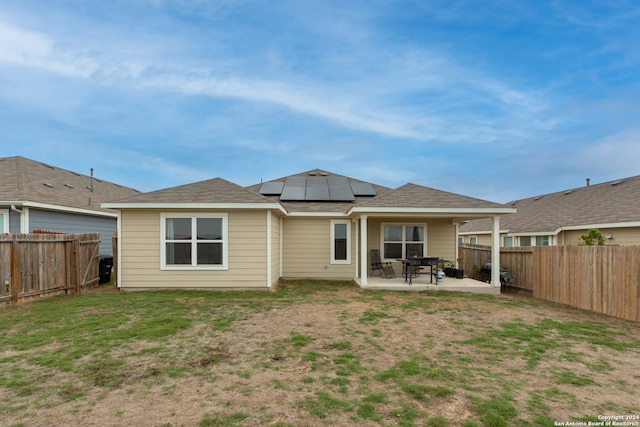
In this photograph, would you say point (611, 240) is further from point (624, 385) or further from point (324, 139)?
point (324, 139)

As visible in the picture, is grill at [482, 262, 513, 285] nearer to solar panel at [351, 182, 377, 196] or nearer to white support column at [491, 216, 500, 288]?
white support column at [491, 216, 500, 288]

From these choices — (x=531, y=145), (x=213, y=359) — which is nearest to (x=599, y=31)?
(x=531, y=145)

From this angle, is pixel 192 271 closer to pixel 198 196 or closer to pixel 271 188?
pixel 198 196

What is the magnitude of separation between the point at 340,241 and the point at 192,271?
17.1 ft

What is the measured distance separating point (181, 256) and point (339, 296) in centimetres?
465

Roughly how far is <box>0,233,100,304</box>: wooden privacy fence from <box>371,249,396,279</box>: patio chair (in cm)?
925

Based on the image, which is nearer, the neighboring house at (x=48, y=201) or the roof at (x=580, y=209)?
the neighboring house at (x=48, y=201)

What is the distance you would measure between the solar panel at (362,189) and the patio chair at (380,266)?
2656 mm

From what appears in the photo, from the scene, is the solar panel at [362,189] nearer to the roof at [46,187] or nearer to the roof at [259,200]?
the roof at [259,200]

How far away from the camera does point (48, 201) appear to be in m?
11.1

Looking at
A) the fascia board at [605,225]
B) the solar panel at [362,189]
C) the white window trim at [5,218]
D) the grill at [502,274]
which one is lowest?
the grill at [502,274]

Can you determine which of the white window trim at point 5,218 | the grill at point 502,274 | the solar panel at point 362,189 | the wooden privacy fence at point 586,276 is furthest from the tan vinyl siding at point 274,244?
the white window trim at point 5,218

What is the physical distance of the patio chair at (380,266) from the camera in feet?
39.4

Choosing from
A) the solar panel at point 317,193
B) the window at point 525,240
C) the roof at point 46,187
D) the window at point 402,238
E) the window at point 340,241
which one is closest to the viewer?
the roof at point 46,187
